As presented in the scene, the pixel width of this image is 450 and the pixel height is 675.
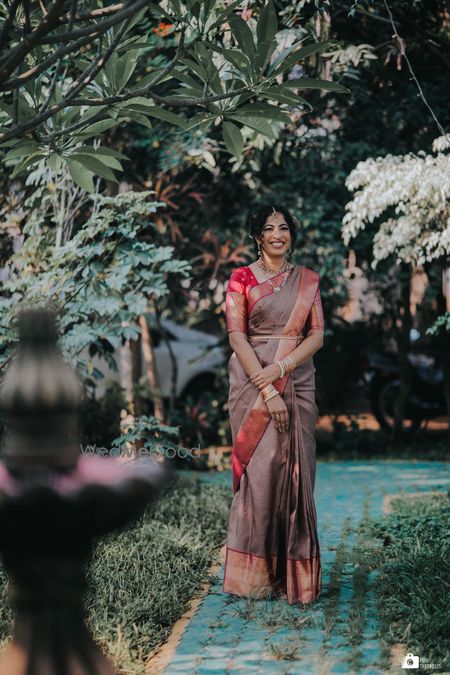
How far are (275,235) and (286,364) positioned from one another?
72 cm

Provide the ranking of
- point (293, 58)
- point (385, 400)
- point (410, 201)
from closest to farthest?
point (293, 58)
point (410, 201)
point (385, 400)

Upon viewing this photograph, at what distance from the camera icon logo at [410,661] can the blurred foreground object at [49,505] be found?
1.76 m

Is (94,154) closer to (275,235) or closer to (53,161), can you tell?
(53,161)

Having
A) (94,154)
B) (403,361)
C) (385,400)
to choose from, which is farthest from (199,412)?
(94,154)

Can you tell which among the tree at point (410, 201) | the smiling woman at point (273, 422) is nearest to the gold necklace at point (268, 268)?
the smiling woman at point (273, 422)

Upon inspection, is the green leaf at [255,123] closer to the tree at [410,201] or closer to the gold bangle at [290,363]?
the gold bangle at [290,363]

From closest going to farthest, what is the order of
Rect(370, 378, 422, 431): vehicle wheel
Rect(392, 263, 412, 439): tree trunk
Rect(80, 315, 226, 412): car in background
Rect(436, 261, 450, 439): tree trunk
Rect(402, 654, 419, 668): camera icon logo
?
Rect(402, 654, 419, 668): camera icon logo < Rect(436, 261, 450, 439): tree trunk < Rect(392, 263, 412, 439): tree trunk < Rect(80, 315, 226, 412): car in background < Rect(370, 378, 422, 431): vehicle wheel

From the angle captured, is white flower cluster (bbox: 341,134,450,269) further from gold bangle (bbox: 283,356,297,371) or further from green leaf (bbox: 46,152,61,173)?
green leaf (bbox: 46,152,61,173)

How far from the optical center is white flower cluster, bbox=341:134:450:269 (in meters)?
7.11

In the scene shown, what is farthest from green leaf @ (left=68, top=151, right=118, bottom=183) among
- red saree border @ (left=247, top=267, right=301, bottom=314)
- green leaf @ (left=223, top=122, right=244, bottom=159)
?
red saree border @ (left=247, top=267, right=301, bottom=314)

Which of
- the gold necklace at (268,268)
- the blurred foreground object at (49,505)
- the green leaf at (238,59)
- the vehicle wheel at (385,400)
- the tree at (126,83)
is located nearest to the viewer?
the blurred foreground object at (49,505)

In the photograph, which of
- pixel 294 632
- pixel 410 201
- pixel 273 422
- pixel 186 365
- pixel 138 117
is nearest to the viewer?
pixel 138 117

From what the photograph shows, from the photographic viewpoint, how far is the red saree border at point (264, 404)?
520 cm

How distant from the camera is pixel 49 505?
2.50 meters
